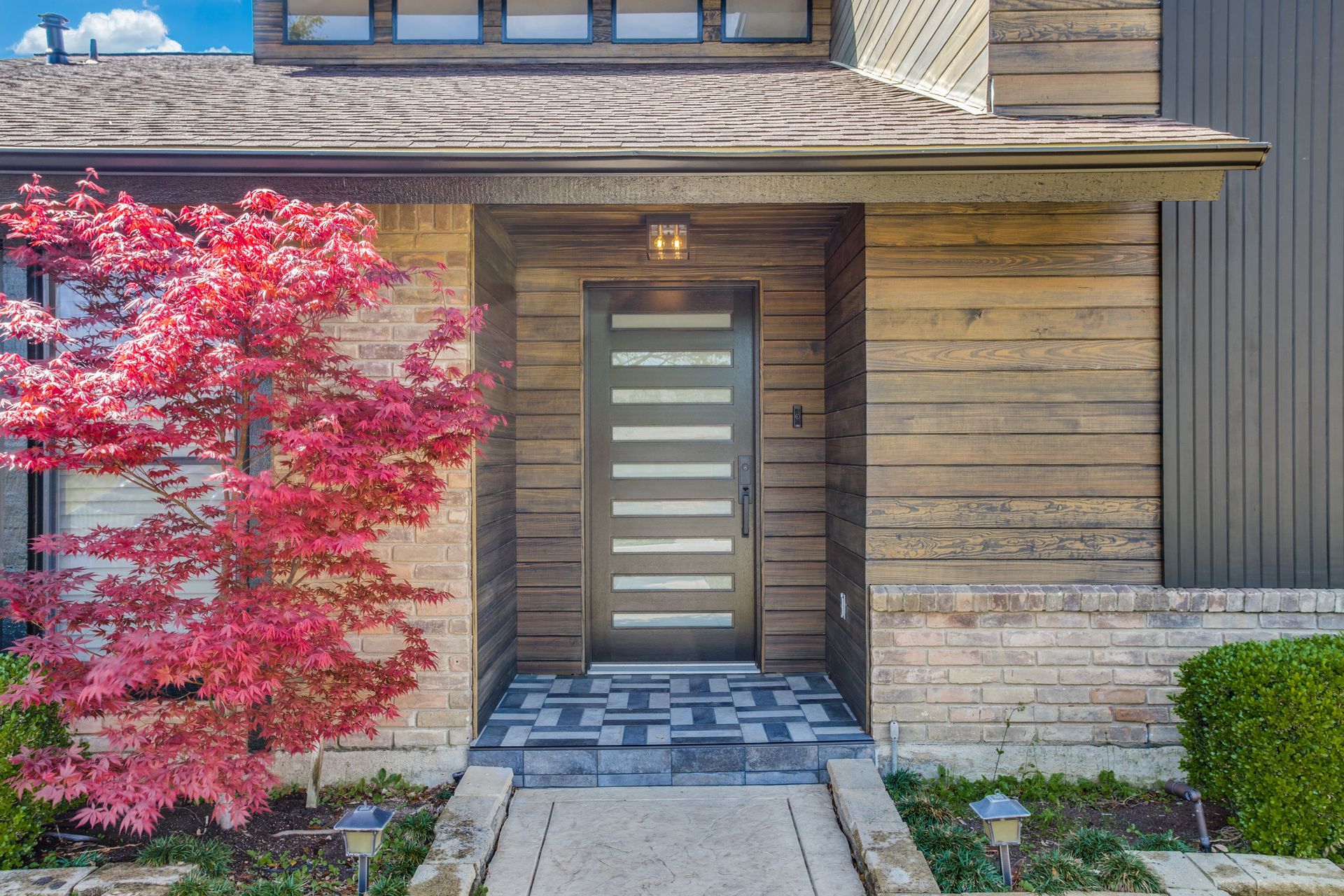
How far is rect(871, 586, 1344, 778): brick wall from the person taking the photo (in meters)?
3.00

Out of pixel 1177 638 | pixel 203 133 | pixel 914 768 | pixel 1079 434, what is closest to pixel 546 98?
pixel 203 133

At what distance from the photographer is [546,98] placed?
141 inches

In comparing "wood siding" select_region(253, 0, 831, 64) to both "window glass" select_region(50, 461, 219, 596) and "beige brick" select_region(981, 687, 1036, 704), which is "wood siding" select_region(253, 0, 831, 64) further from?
"beige brick" select_region(981, 687, 1036, 704)

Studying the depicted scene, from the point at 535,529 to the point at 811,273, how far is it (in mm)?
2171

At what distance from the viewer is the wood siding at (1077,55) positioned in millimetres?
3021

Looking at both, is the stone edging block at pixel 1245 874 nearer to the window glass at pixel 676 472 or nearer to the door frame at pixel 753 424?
the door frame at pixel 753 424

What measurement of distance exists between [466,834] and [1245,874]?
261 centimetres

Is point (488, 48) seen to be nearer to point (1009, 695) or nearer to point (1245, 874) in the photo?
point (1009, 695)

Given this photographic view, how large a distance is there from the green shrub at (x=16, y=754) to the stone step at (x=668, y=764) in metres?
1.51

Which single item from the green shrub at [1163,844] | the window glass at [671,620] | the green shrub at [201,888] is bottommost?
the green shrub at [1163,844]

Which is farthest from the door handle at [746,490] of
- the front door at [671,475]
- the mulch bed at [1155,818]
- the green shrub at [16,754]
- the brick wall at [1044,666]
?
the green shrub at [16,754]

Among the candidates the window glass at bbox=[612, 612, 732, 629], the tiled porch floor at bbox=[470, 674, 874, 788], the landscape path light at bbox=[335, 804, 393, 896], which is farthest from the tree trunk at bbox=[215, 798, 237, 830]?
the window glass at bbox=[612, 612, 732, 629]

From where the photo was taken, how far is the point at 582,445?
400cm

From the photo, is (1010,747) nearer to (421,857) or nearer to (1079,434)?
(1079,434)
